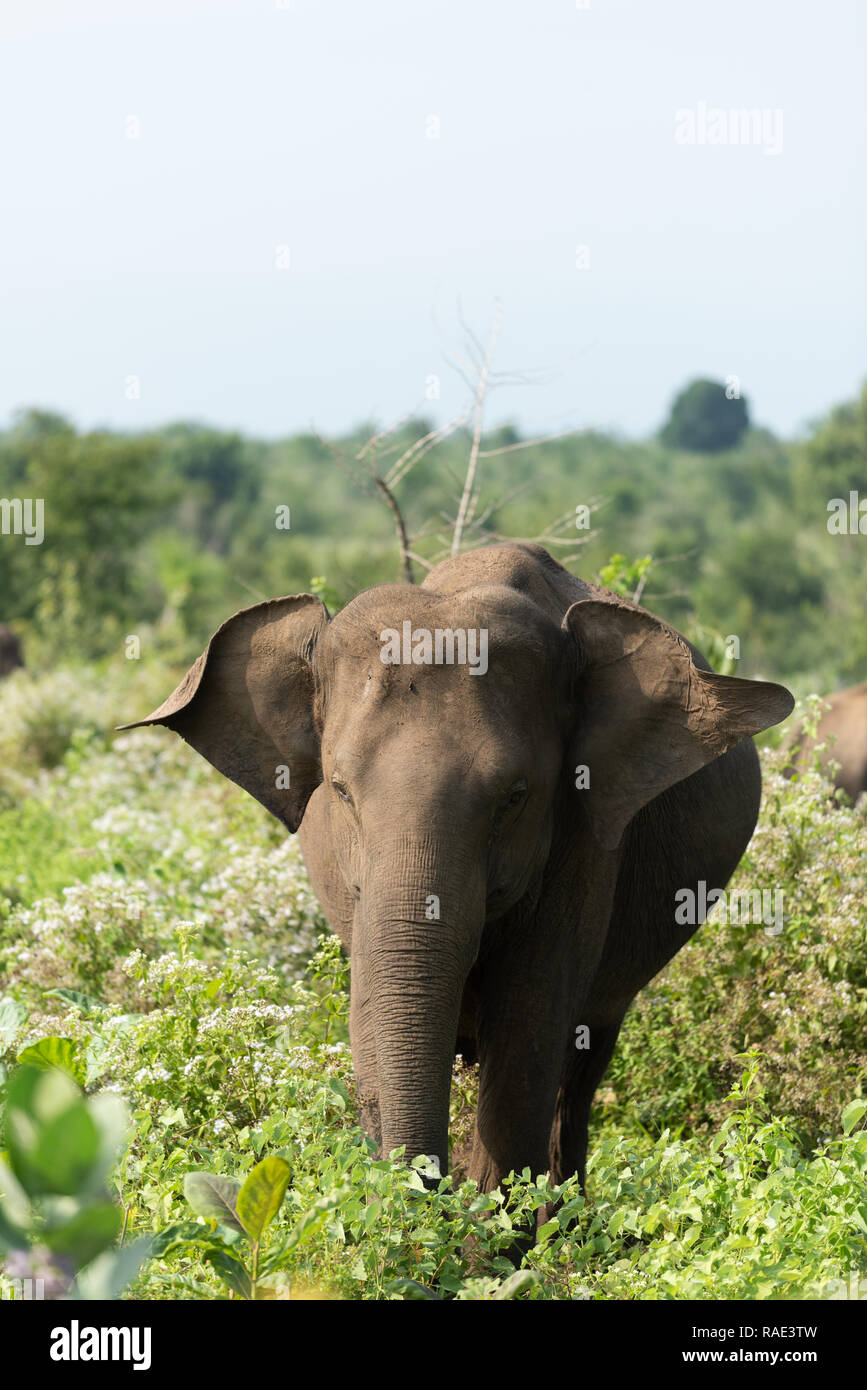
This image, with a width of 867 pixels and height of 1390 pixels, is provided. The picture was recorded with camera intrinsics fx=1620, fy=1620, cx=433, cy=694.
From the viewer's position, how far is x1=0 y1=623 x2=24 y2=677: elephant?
1891 cm

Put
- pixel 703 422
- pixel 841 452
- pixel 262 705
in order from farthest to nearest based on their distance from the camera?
pixel 703 422 → pixel 841 452 → pixel 262 705

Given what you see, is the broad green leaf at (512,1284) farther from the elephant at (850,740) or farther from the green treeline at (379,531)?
the elephant at (850,740)

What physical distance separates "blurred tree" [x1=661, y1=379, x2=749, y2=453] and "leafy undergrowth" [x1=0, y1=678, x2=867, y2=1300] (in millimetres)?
115131

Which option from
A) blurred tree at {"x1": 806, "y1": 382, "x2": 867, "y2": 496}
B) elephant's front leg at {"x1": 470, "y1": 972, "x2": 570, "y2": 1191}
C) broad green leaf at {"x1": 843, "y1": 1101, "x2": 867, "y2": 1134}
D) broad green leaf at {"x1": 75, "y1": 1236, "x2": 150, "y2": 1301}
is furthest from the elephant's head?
blurred tree at {"x1": 806, "y1": 382, "x2": 867, "y2": 496}

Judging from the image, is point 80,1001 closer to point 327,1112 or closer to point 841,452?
point 327,1112

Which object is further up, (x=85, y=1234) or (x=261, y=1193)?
(x=85, y=1234)

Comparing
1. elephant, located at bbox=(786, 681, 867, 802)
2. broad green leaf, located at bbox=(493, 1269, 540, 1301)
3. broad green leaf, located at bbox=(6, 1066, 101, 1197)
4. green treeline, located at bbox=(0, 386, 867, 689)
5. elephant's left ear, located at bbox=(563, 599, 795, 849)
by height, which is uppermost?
green treeline, located at bbox=(0, 386, 867, 689)

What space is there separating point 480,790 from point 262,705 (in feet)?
3.96

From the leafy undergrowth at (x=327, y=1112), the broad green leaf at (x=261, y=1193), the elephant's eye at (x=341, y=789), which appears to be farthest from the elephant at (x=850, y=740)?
the broad green leaf at (x=261, y=1193)

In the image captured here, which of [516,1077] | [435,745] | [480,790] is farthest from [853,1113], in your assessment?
[435,745]

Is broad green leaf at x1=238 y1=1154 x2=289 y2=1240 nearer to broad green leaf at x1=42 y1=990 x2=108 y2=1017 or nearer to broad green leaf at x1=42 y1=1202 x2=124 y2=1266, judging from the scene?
broad green leaf at x1=42 y1=1202 x2=124 y2=1266

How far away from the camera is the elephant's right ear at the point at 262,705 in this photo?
5320 millimetres

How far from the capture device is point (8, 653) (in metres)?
19.2
